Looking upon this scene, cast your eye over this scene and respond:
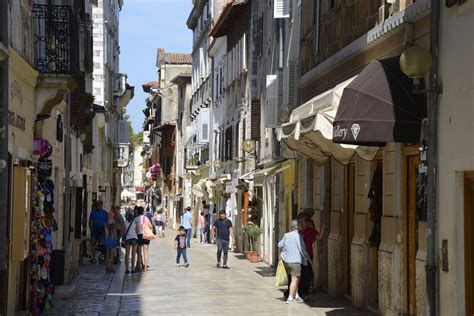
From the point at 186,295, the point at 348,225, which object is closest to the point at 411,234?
the point at 348,225

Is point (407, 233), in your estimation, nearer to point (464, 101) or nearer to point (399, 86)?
point (399, 86)

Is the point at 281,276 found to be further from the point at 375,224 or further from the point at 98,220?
the point at 98,220

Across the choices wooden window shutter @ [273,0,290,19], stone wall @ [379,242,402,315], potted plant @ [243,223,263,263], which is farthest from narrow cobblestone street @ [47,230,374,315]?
wooden window shutter @ [273,0,290,19]

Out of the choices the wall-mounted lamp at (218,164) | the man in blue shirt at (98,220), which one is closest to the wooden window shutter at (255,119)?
the man in blue shirt at (98,220)

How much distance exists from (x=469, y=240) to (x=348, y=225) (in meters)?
8.56

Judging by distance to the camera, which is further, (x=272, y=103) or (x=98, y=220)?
(x=98, y=220)

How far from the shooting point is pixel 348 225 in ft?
68.3

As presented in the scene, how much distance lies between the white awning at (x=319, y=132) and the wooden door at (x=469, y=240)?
3.83 meters

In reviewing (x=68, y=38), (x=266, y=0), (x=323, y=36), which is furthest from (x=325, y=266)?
(x=266, y=0)

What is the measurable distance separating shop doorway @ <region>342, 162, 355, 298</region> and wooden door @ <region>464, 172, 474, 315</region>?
8.08 meters

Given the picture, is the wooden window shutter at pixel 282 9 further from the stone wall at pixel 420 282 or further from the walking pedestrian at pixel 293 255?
the stone wall at pixel 420 282

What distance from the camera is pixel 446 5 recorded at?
504 inches

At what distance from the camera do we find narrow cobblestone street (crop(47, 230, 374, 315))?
18.5 meters

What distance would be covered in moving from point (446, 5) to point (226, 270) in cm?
1741
